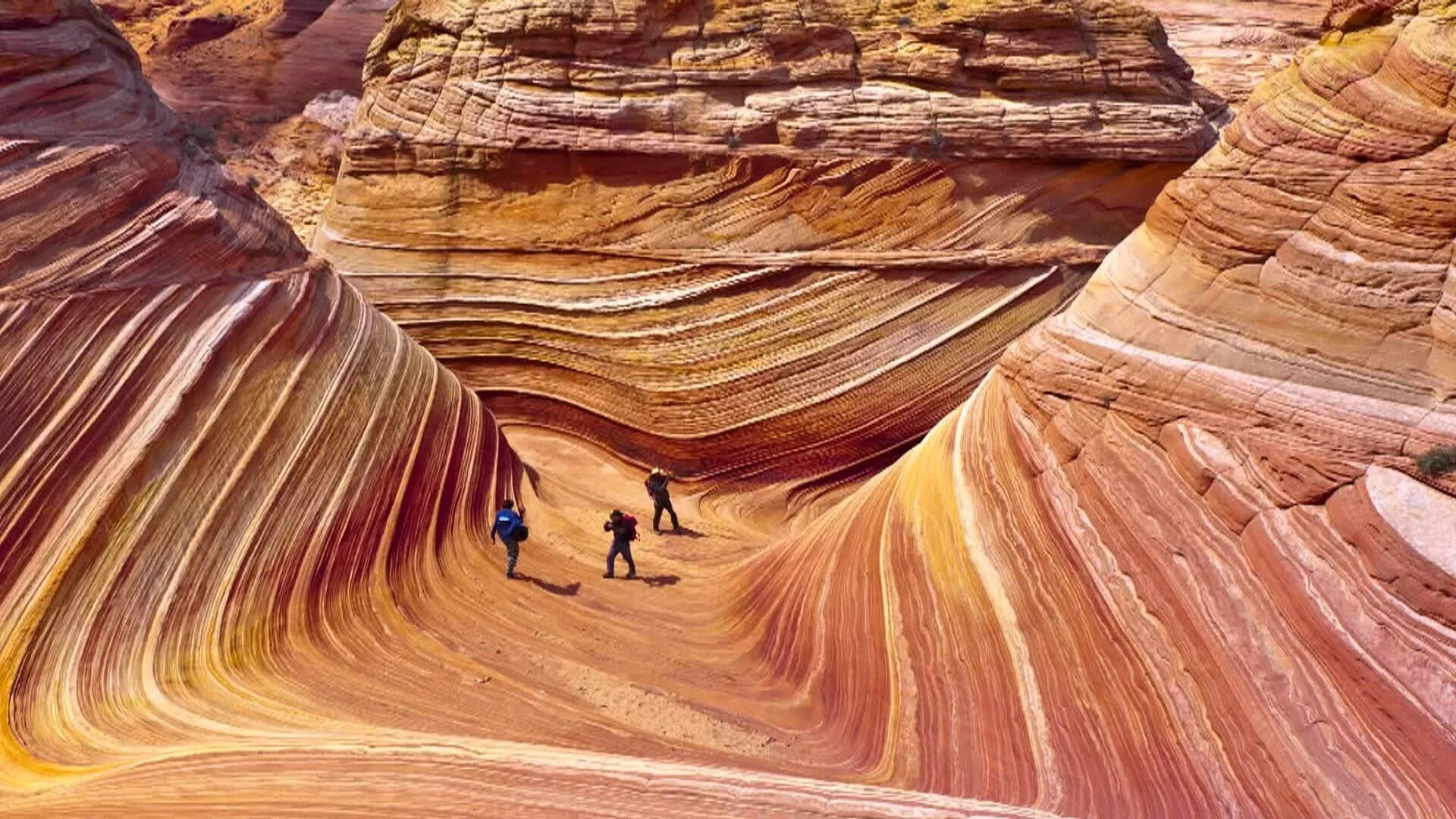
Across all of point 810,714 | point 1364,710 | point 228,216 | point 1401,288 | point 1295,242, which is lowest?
point 1364,710

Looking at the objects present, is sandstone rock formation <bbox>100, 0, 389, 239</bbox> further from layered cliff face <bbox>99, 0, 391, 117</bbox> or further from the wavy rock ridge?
the wavy rock ridge

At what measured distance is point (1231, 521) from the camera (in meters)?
5.70

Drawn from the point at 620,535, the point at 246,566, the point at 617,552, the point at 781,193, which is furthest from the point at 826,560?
the point at 781,193

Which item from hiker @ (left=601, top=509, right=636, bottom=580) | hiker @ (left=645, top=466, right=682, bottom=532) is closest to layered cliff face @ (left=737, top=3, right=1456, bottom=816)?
hiker @ (left=601, top=509, right=636, bottom=580)

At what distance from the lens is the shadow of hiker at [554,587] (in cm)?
912

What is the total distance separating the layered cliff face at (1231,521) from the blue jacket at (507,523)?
2.96 metres

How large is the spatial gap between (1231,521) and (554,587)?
540cm

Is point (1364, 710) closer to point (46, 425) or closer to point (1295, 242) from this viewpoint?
point (1295, 242)

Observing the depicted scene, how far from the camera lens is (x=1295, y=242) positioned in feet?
19.8

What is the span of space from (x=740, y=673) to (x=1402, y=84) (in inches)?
212

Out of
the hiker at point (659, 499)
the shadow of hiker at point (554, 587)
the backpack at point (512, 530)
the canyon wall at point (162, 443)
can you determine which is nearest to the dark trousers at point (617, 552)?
the shadow of hiker at point (554, 587)

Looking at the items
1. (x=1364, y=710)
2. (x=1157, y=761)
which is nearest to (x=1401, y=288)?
(x=1364, y=710)

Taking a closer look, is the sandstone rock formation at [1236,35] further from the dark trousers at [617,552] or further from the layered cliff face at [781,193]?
the dark trousers at [617,552]

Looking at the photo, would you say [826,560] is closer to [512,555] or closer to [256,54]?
[512,555]
